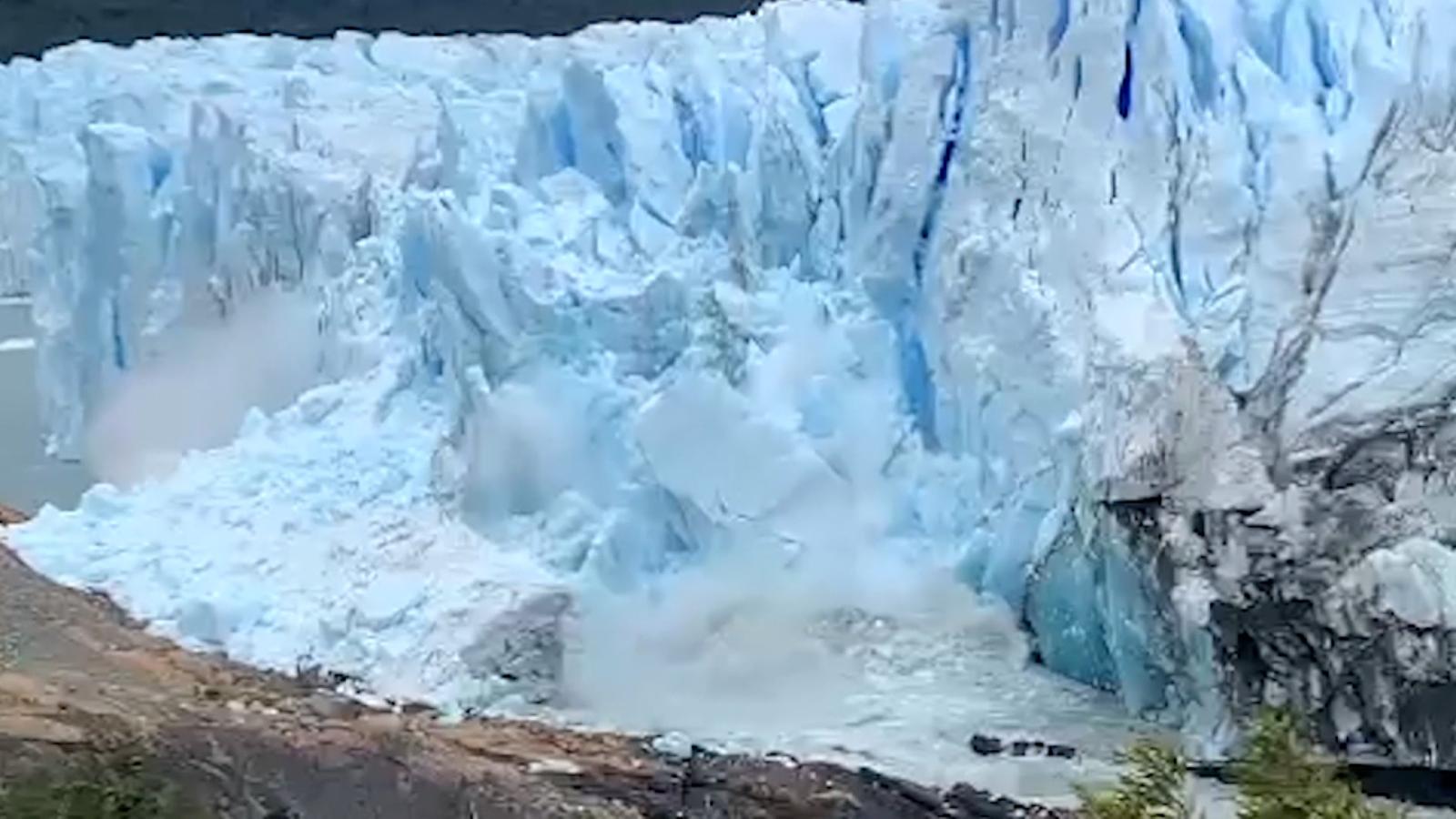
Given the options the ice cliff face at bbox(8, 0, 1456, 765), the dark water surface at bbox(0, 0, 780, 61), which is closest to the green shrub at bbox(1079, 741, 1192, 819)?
the ice cliff face at bbox(8, 0, 1456, 765)

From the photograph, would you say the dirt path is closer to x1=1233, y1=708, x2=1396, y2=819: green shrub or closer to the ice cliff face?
the ice cliff face

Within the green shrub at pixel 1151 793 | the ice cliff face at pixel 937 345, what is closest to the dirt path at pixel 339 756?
the ice cliff face at pixel 937 345

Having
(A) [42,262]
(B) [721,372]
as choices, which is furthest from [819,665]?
(A) [42,262]

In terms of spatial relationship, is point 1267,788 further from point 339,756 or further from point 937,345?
point 937,345

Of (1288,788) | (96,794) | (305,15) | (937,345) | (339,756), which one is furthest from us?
(305,15)

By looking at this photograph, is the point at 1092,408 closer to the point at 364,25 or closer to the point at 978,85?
the point at 978,85

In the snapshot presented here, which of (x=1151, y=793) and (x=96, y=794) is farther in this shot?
(x=96, y=794)

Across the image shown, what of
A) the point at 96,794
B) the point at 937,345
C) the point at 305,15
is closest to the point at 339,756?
the point at 96,794
